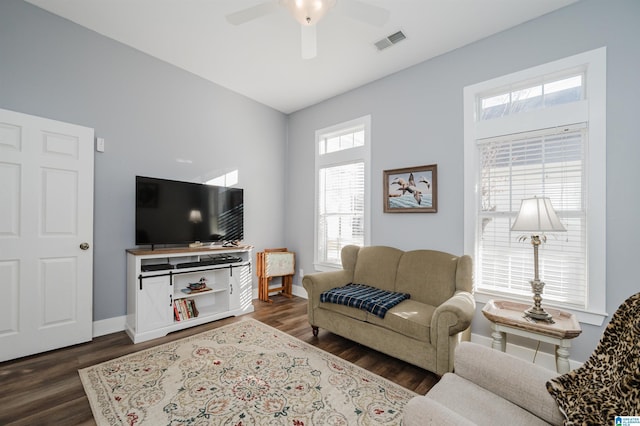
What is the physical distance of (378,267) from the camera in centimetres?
314

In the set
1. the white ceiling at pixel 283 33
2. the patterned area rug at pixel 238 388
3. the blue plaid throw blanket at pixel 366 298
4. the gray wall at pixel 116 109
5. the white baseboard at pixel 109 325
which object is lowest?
the patterned area rug at pixel 238 388

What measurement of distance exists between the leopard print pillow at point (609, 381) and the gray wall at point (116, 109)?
12.4ft

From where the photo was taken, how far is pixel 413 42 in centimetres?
284

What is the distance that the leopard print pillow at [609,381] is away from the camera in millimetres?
925

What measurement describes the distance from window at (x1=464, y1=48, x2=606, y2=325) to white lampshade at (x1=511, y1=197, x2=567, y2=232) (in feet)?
1.78

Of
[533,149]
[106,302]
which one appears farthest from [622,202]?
[106,302]

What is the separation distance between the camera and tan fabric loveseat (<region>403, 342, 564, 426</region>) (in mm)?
1109

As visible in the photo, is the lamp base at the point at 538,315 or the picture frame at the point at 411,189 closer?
the lamp base at the point at 538,315

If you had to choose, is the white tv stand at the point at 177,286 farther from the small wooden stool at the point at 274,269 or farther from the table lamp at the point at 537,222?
the table lamp at the point at 537,222

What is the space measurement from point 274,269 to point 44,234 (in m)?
2.61

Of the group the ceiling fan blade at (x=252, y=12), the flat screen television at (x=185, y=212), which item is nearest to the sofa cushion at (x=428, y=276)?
the flat screen television at (x=185, y=212)

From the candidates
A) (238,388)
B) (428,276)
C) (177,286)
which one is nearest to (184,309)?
(177,286)

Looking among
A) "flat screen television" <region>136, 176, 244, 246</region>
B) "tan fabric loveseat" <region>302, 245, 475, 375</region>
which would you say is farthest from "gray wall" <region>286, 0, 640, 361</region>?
"flat screen television" <region>136, 176, 244, 246</region>

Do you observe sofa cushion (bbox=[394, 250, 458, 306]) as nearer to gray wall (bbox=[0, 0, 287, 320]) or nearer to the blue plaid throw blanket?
the blue plaid throw blanket
